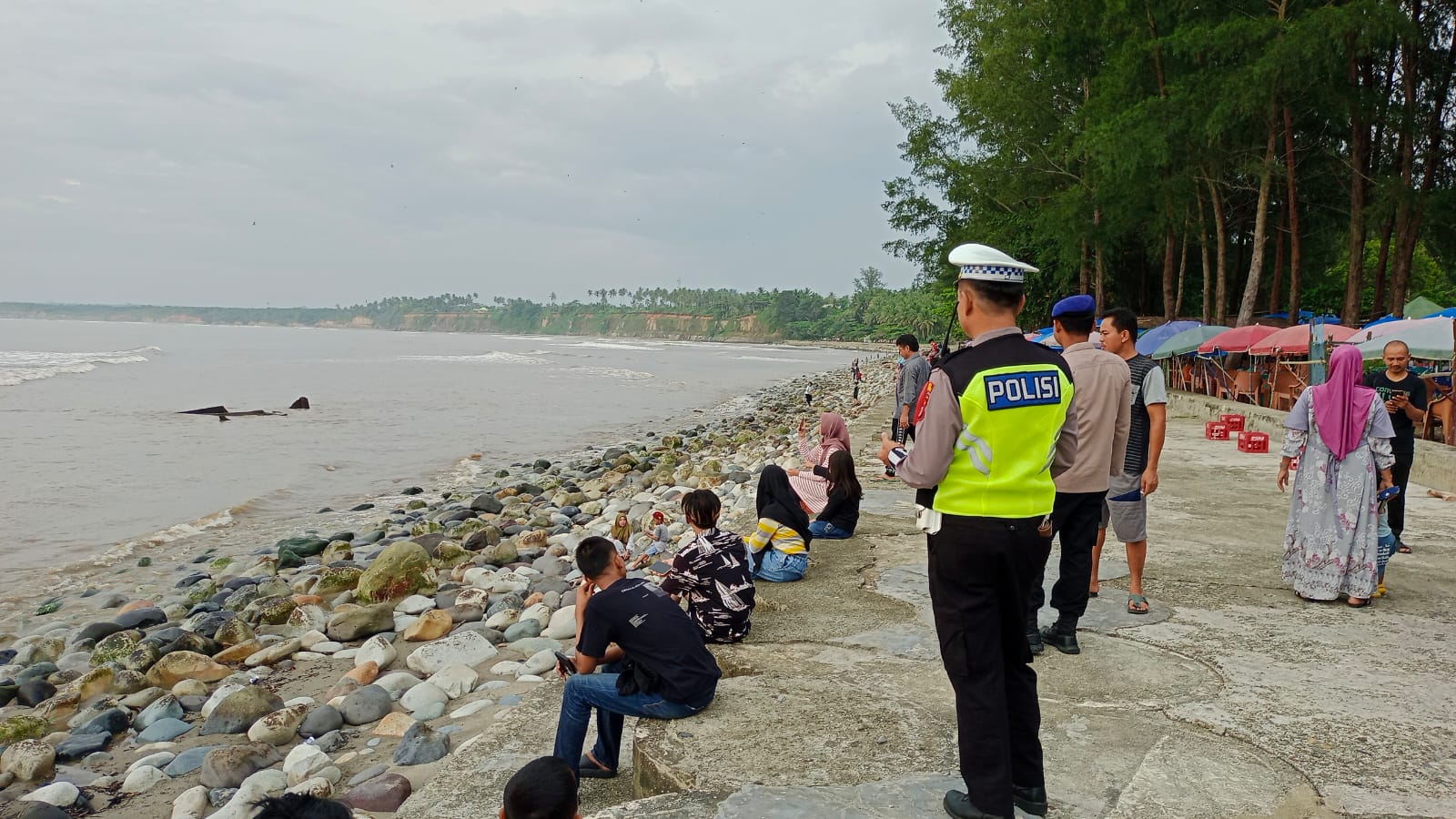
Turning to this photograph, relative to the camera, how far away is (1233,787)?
274 centimetres

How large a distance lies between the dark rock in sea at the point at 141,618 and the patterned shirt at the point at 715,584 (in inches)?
188

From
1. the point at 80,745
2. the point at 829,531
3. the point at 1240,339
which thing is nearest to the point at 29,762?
the point at 80,745

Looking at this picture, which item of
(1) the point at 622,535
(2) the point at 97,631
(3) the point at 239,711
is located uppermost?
(1) the point at 622,535

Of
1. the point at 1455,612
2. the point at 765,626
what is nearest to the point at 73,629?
the point at 765,626

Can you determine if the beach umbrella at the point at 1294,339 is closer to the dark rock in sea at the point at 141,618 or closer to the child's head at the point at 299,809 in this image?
the dark rock in sea at the point at 141,618

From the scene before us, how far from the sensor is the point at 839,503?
250 inches

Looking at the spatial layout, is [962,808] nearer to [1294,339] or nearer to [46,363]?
[1294,339]

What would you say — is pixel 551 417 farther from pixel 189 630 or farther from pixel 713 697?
pixel 713 697

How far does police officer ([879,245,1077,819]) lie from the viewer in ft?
7.80

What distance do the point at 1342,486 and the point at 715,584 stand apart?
343 centimetres

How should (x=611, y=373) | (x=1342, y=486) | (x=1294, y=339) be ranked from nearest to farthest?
1. (x=1342, y=486)
2. (x=1294, y=339)
3. (x=611, y=373)

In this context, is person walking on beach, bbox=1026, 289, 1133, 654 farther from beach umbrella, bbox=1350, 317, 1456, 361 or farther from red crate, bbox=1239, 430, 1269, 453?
red crate, bbox=1239, 430, 1269, 453

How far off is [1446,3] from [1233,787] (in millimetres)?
17786

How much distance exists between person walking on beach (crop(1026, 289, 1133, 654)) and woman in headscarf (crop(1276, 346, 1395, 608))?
170 centimetres
